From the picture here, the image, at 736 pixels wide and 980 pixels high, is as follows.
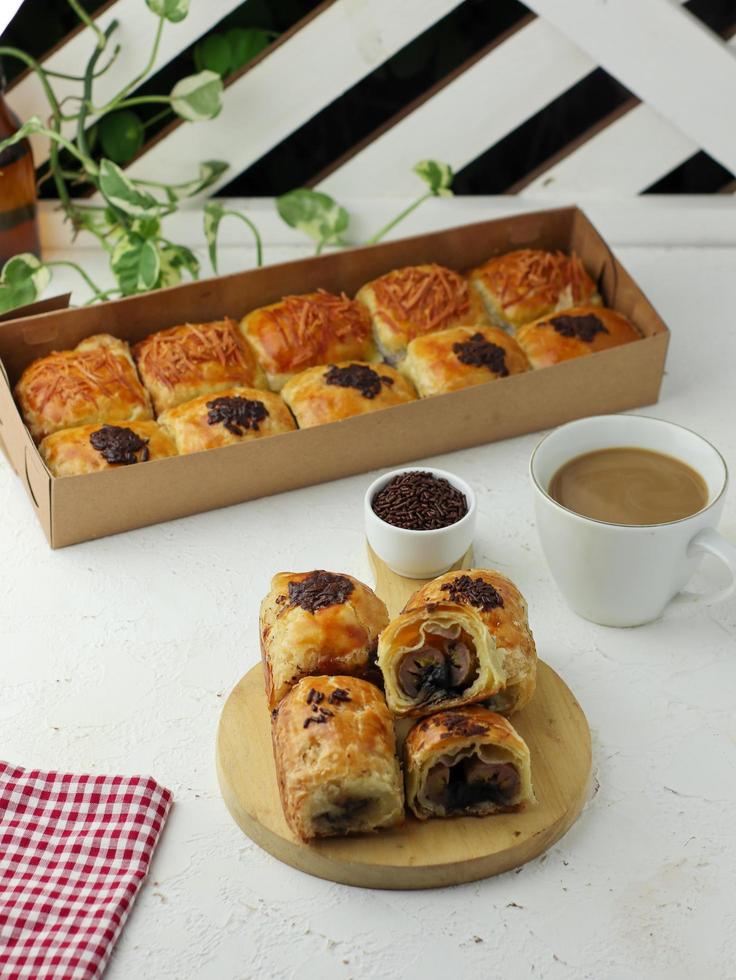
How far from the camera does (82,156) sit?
2.31 m

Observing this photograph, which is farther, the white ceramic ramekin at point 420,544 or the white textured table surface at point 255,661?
the white ceramic ramekin at point 420,544

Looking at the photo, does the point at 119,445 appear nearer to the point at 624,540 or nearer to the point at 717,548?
the point at 624,540

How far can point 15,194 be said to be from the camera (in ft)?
7.52

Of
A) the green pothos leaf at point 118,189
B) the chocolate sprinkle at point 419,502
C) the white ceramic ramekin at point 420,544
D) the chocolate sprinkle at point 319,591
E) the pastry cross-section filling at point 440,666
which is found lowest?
the white ceramic ramekin at point 420,544

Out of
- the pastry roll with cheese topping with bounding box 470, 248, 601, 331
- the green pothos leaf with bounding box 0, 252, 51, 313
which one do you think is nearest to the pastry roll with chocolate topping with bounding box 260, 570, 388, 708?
the pastry roll with cheese topping with bounding box 470, 248, 601, 331

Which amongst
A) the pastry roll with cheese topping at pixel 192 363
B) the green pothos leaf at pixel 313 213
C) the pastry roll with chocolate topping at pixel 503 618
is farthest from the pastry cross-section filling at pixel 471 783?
the green pothos leaf at pixel 313 213

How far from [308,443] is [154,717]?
20.3 inches

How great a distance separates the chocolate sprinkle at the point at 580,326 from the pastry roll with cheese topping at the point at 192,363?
1.70ft

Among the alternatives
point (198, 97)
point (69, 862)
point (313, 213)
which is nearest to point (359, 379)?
point (313, 213)

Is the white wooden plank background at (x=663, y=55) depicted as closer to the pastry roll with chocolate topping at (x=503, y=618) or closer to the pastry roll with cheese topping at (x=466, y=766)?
the pastry roll with chocolate topping at (x=503, y=618)

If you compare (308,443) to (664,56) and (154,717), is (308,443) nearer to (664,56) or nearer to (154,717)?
(154,717)

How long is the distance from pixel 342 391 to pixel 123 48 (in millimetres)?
975

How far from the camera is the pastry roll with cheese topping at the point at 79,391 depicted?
6.14ft

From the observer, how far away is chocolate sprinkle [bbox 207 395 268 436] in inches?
73.0
